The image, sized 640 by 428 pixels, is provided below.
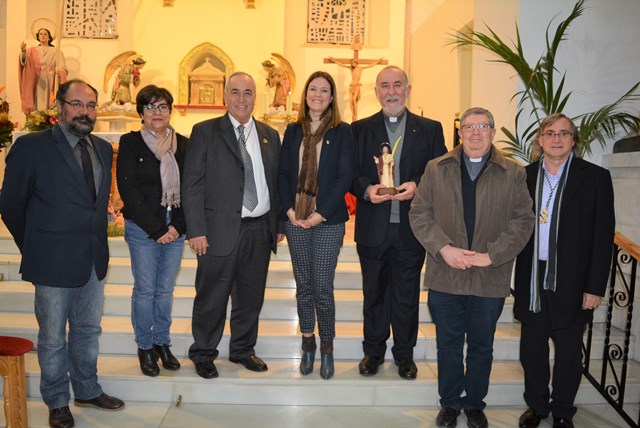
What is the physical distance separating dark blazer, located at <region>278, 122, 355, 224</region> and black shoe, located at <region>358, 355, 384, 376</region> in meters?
0.88

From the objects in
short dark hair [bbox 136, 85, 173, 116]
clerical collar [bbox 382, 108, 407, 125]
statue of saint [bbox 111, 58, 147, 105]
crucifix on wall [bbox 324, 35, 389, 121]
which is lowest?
clerical collar [bbox 382, 108, 407, 125]

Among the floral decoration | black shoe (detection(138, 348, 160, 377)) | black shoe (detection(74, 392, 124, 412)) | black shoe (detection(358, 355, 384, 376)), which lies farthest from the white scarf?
the floral decoration

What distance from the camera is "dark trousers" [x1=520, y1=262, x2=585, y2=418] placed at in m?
2.94

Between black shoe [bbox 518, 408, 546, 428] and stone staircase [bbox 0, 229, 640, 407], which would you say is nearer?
black shoe [bbox 518, 408, 546, 428]

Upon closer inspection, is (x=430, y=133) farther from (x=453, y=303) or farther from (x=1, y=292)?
(x=1, y=292)

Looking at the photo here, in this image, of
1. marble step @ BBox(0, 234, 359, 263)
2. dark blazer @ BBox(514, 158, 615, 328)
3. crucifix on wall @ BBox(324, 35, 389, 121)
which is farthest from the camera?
crucifix on wall @ BBox(324, 35, 389, 121)

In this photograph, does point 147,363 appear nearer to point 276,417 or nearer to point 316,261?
point 276,417

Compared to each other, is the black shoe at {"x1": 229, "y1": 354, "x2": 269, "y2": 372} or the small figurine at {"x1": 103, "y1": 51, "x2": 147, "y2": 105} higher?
the small figurine at {"x1": 103, "y1": 51, "x2": 147, "y2": 105}

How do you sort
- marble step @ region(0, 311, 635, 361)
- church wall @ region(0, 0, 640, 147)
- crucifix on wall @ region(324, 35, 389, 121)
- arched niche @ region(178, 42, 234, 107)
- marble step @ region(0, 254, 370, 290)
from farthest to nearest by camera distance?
arched niche @ region(178, 42, 234, 107) → crucifix on wall @ region(324, 35, 389, 121) → church wall @ region(0, 0, 640, 147) → marble step @ region(0, 254, 370, 290) → marble step @ region(0, 311, 635, 361)

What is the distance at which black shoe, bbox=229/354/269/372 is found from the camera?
3424mm

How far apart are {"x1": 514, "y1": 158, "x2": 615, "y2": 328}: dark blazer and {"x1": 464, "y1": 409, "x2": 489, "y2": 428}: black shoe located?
61 centimetres

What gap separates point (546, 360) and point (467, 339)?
45cm

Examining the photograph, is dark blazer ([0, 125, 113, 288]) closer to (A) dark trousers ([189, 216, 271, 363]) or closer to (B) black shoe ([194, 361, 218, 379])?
(A) dark trousers ([189, 216, 271, 363])

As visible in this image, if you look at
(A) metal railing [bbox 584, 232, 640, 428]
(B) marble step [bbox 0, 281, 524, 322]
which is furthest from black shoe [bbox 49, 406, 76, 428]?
(A) metal railing [bbox 584, 232, 640, 428]
